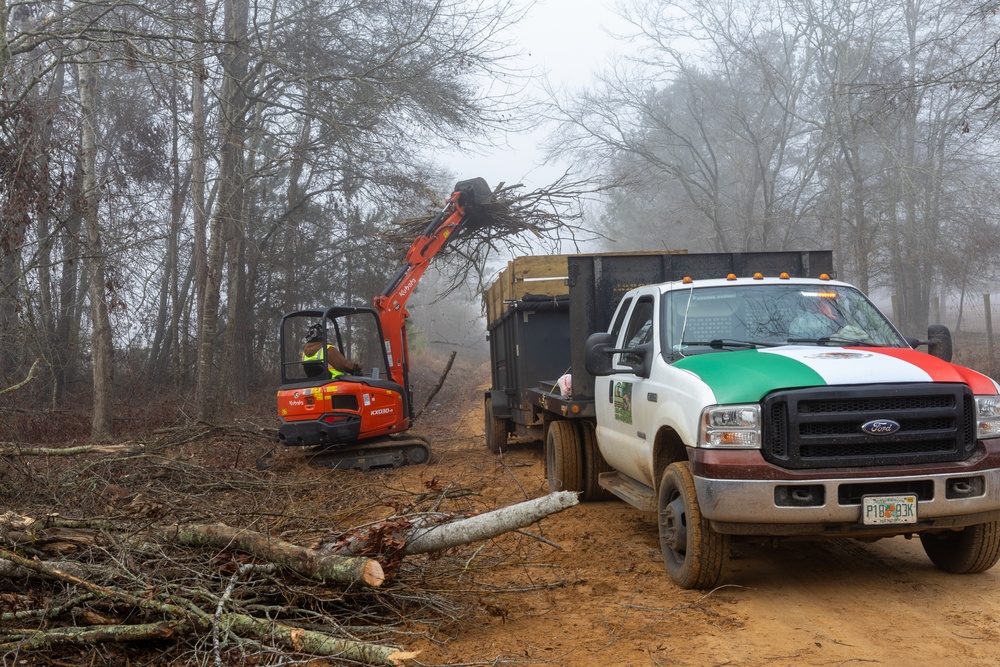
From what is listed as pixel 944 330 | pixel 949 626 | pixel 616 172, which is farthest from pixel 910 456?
pixel 616 172

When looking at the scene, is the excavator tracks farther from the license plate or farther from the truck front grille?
the license plate

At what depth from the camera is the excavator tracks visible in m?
12.6

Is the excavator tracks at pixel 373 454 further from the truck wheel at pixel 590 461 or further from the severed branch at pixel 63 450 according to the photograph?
the truck wheel at pixel 590 461

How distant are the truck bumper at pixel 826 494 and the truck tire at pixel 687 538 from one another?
162 mm

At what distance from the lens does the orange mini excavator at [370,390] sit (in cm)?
1191

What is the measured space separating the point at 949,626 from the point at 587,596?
2150 mm

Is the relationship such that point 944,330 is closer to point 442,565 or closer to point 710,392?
point 710,392

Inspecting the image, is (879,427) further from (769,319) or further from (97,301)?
(97,301)

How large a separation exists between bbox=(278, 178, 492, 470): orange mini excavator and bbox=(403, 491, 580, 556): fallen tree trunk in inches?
258

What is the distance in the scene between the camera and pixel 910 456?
543 centimetres

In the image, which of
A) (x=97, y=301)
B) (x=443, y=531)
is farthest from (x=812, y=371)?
(x=97, y=301)

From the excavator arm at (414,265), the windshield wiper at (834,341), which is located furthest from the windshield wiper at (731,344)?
the excavator arm at (414,265)

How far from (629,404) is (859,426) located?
2105 mm

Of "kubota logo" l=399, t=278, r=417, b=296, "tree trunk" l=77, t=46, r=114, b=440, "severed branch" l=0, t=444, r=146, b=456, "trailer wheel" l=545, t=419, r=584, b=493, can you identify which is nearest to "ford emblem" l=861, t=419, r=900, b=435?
"trailer wheel" l=545, t=419, r=584, b=493
